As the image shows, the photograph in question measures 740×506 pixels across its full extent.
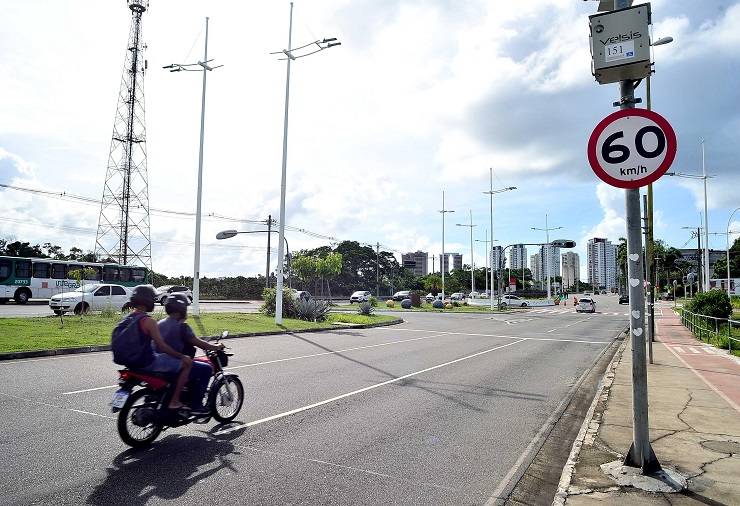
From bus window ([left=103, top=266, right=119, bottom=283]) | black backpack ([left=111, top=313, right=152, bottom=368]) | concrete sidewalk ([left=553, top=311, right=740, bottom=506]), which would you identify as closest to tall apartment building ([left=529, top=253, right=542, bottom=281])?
bus window ([left=103, top=266, right=119, bottom=283])

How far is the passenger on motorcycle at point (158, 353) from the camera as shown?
222 inches

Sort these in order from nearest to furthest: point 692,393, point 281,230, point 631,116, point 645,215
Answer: point 631,116 < point 692,393 < point 645,215 < point 281,230

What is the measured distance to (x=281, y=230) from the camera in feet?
74.5

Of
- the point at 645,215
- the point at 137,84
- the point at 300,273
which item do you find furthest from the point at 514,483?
the point at 300,273

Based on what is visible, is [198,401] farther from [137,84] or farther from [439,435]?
[137,84]

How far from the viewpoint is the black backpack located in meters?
5.52

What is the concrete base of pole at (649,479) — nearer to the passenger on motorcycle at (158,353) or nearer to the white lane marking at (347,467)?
the white lane marking at (347,467)

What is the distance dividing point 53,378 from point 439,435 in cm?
712

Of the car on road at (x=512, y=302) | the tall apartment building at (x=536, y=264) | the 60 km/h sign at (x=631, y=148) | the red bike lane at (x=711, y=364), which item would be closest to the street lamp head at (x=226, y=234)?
the red bike lane at (x=711, y=364)

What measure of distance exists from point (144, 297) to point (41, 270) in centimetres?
3589

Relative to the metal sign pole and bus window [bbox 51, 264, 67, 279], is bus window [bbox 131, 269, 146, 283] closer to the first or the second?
bus window [bbox 51, 264, 67, 279]

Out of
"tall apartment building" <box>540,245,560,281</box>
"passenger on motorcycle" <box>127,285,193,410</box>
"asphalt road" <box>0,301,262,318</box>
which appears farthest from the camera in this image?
"tall apartment building" <box>540,245,560,281</box>

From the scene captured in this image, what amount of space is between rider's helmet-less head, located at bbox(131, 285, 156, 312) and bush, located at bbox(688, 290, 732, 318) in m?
24.7

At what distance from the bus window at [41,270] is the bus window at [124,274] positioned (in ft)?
17.3
